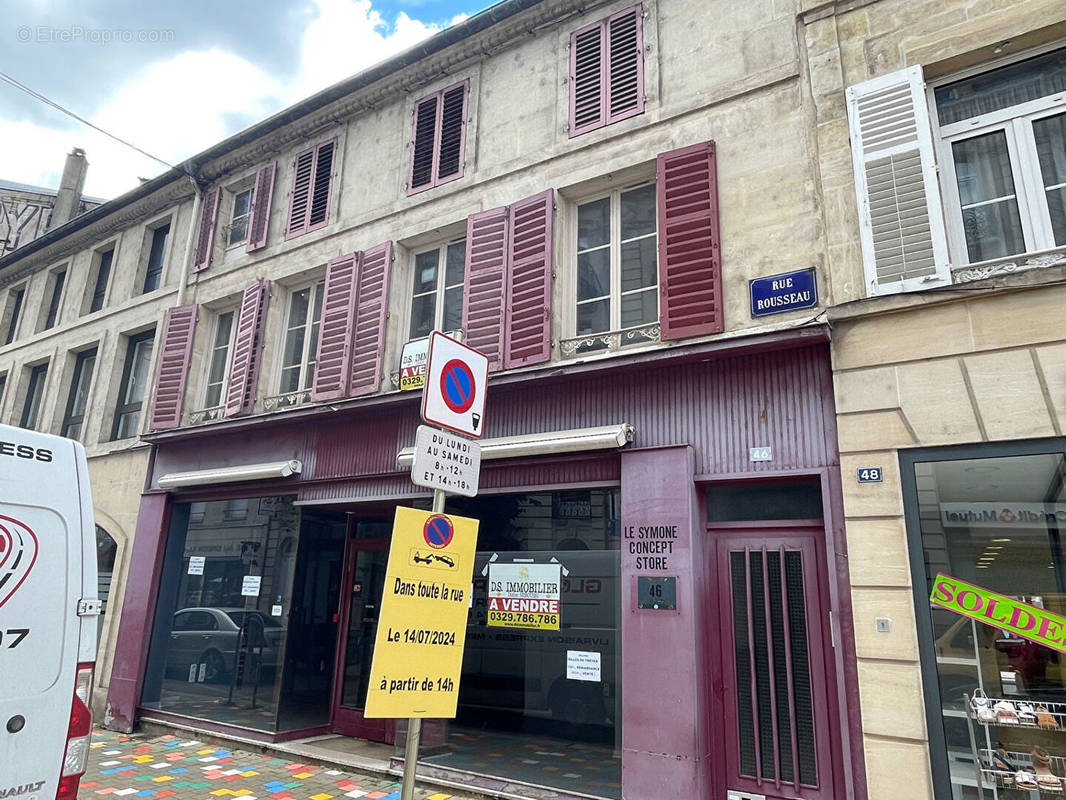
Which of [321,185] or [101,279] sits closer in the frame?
[321,185]

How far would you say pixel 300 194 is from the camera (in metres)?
10.0

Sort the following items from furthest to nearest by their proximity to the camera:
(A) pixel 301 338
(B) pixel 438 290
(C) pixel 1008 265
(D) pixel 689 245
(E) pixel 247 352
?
(A) pixel 301 338, (E) pixel 247 352, (B) pixel 438 290, (D) pixel 689 245, (C) pixel 1008 265

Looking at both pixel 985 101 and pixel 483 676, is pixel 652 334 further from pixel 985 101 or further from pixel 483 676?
pixel 483 676

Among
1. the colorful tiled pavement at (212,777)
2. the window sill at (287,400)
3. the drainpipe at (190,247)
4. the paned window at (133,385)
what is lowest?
the colorful tiled pavement at (212,777)

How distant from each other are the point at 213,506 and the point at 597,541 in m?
5.91

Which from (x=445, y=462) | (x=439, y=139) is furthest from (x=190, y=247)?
(x=445, y=462)

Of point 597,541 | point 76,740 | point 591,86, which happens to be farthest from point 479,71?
point 76,740

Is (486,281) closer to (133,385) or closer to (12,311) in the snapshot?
(133,385)

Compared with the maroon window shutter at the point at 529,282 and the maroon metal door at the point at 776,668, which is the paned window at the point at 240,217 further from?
the maroon metal door at the point at 776,668

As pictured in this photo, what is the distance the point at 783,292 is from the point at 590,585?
3.14 m

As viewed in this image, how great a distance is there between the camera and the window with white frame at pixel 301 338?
9.20 m

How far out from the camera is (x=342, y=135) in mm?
9859

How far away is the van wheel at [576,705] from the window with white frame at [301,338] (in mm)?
5051

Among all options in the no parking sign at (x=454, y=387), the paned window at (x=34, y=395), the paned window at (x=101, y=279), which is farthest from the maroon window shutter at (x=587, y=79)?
the paned window at (x=34, y=395)
